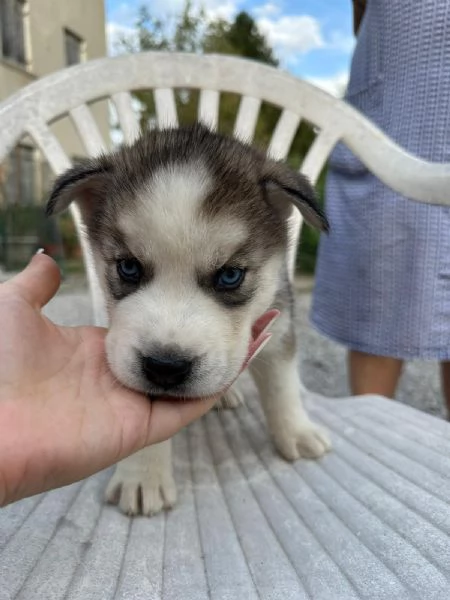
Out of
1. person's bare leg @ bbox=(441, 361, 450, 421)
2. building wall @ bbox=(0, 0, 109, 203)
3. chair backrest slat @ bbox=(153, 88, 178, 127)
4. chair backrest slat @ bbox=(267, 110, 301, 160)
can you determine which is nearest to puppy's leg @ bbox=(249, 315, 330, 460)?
chair backrest slat @ bbox=(267, 110, 301, 160)

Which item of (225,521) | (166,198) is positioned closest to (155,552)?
(225,521)

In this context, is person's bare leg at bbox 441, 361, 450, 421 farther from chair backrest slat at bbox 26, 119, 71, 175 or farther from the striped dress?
chair backrest slat at bbox 26, 119, 71, 175

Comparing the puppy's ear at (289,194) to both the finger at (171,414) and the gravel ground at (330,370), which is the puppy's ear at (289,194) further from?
the gravel ground at (330,370)

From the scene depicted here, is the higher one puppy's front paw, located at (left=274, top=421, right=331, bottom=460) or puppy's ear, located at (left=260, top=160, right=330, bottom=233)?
puppy's ear, located at (left=260, top=160, right=330, bottom=233)

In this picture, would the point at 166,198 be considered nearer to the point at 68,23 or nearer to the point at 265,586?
the point at 265,586

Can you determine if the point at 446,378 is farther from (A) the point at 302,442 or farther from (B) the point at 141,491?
(B) the point at 141,491

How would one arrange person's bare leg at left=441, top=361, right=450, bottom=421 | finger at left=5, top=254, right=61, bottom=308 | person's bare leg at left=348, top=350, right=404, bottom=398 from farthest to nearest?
person's bare leg at left=441, top=361, right=450, bottom=421 → person's bare leg at left=348, top=350, right=404, bottom=398 → finger at left=5, top=254, right=61, bottom=308
